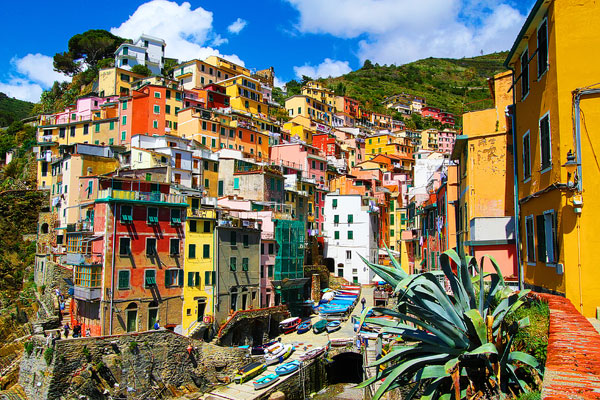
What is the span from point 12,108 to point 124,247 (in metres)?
122

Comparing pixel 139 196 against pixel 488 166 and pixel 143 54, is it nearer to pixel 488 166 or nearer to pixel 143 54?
pixel 488 166

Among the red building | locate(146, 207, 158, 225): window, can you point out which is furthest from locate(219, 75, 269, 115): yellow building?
locate(146, 207, 158, 225): window

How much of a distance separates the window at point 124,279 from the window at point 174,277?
10.4 feet

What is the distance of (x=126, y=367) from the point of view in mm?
31562

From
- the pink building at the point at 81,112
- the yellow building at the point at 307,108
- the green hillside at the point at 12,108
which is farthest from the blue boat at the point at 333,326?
the green hillside at the point at 12,108

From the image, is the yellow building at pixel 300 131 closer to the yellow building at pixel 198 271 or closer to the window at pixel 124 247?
the yellow building at pixel 198 271

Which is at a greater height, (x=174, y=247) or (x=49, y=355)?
(x=174, y=247)

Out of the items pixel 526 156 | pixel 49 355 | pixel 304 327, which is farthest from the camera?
pixel 304 327

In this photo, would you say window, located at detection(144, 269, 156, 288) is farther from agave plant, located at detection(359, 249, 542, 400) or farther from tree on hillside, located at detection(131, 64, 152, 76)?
tree on hillside, located at detection(131, 64, 152, 76)

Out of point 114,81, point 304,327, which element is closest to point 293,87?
point 114,81

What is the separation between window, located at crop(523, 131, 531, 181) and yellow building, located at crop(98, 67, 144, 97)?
69.3 m

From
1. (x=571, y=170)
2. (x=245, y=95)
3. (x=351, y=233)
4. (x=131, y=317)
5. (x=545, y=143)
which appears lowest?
(x=131, y=317)

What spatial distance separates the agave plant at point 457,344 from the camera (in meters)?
9.74

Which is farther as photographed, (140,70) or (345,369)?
(140,70)
